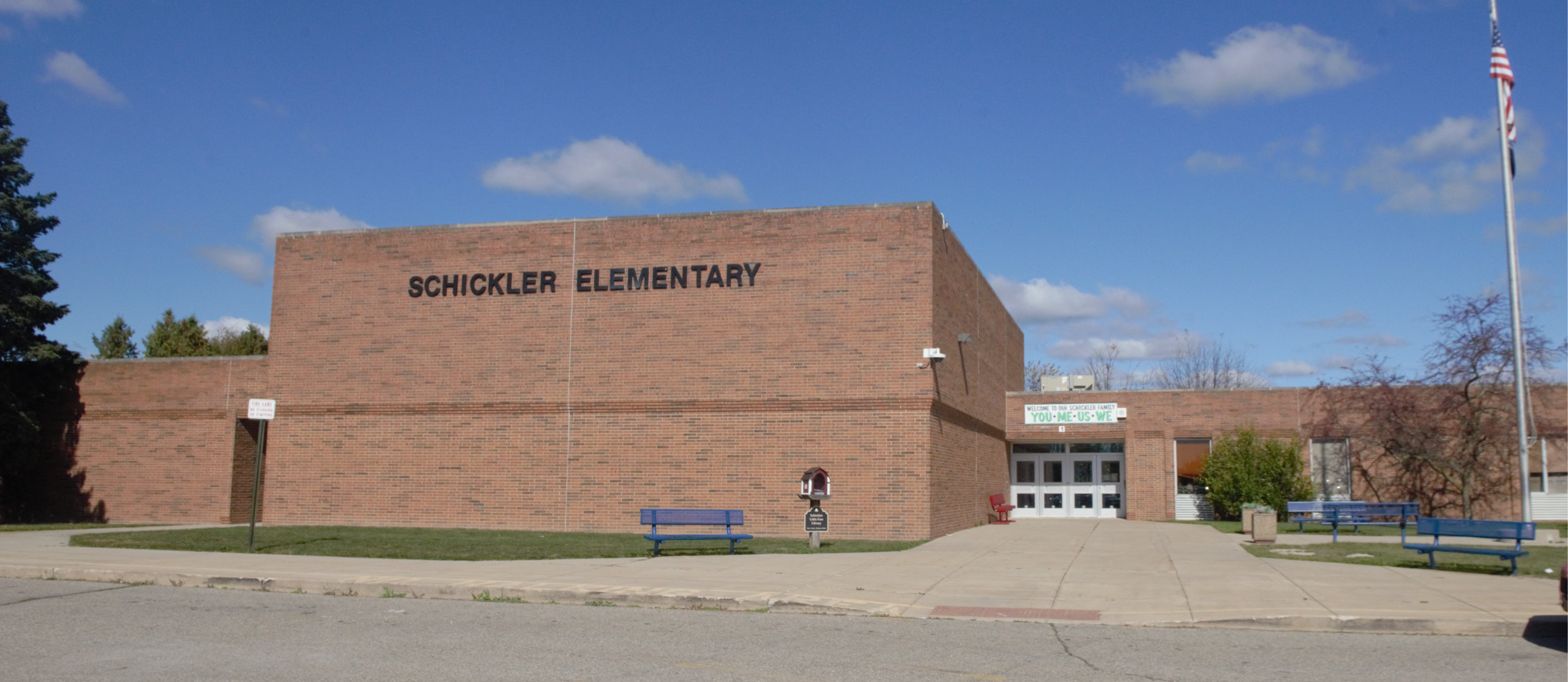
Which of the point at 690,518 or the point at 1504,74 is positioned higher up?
the point at 1504,74

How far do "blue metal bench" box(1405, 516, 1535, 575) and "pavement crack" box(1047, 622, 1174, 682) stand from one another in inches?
296

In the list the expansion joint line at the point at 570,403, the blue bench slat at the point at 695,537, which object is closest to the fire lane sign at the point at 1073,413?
the expansion joint line at the point at 570,403

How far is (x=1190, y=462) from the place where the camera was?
32188 mm

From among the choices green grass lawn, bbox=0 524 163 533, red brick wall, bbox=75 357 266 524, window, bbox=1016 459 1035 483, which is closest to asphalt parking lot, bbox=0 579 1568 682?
green grass lawn, bbox=0 524 163 533

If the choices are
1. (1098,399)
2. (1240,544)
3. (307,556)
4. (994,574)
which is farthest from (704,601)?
(1098,399)

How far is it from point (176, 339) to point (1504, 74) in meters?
49.0

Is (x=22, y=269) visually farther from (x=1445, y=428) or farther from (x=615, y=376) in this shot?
(x=1445, y=428)

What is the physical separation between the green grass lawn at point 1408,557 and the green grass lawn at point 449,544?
660 cm

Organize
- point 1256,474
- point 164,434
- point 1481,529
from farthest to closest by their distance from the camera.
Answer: point 1256,474
point 164,434
point 1481,529

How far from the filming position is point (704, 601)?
39.2 ft

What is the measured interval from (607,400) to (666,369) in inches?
56.3

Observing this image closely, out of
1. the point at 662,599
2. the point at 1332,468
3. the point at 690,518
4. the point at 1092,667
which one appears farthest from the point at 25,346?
the point at 1332,468

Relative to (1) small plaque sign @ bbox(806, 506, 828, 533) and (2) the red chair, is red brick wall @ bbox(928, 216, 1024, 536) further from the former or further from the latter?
(1) small plaque sign @ bbox(806, 506, 828, 533)

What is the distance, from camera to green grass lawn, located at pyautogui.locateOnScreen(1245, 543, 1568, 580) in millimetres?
15289
